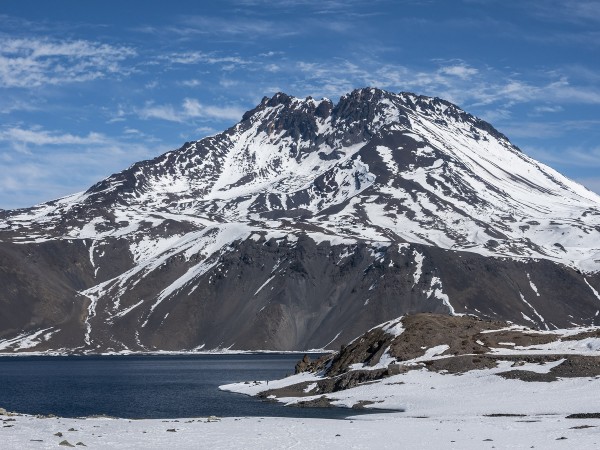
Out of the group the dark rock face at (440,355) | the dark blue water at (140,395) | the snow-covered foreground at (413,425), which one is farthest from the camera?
the dark blue water at (140,395)

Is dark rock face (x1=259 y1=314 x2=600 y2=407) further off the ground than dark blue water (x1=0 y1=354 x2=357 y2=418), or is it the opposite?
dark rock face (x1=259 y1=314 x2=600 y2=407)

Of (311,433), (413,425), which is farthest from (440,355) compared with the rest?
(311,433)

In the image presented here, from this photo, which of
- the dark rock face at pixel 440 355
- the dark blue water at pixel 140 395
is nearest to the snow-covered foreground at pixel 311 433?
the dark blue water at pixel 140 395

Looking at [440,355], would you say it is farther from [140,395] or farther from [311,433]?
[311,433]

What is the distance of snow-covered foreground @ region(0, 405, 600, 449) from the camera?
2405 inches

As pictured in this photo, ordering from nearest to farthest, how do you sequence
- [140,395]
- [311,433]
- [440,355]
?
1. [311,433]
2. [440,355]
3. [140,395]

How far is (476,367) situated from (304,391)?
24.8 m

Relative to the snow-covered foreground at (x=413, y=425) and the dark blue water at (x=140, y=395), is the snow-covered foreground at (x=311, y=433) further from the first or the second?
the dark blue water at (x=140, y=395)

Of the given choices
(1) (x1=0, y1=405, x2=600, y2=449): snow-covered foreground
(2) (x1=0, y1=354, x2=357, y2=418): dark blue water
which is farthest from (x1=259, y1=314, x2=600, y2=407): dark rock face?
(1) (x1=0, y1=405, x2=600, y2=449): snow-covered foreground

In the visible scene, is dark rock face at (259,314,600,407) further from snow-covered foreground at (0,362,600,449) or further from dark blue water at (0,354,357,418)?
dark blue water at (0,354,357,418)

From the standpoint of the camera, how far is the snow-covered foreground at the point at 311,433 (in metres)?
61.1

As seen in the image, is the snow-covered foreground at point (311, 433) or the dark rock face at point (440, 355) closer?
the snow-covered foreground at point (311, 433)

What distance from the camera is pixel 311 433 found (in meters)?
68.9

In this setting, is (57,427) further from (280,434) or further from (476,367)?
(476,367)
